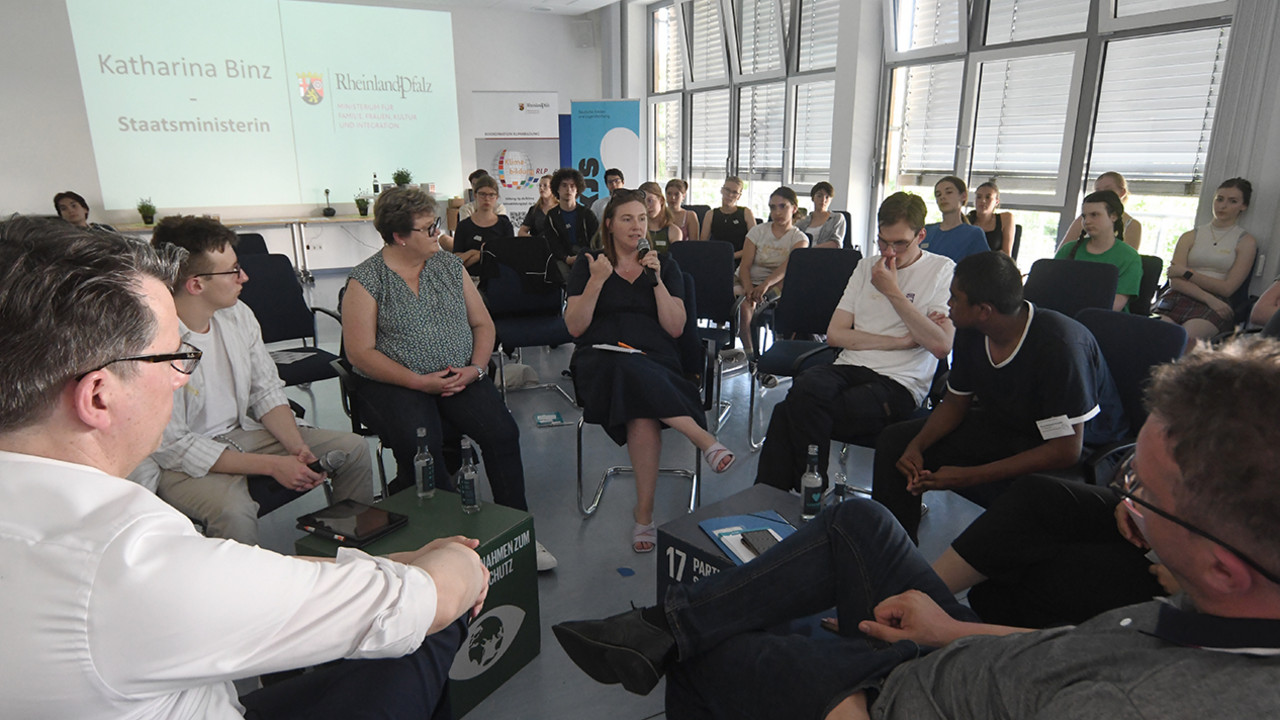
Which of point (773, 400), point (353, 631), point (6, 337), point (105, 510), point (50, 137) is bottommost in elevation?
point (773, 400)

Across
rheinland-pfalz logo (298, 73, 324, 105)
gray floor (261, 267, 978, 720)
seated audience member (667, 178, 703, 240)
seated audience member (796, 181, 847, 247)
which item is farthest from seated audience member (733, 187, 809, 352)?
rheinland-pfalz logo (298, 73, 324, 105)

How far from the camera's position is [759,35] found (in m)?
7.85

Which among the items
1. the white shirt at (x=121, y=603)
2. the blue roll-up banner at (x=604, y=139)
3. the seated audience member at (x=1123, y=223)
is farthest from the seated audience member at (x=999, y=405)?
the blue roll-up banner at (x=604, y=139)

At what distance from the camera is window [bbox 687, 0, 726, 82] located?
335 inches

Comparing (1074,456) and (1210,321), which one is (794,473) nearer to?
(1074,456)

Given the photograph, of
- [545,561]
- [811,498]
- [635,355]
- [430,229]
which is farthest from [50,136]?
[811,498]

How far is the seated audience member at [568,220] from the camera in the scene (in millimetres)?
5453

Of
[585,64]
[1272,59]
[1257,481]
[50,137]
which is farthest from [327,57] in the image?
[1257,481]

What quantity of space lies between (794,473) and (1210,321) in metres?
3.05

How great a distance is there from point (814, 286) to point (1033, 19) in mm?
3443

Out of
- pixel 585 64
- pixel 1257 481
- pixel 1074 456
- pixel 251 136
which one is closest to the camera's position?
pixel 1257 481

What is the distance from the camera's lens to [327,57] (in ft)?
27.3

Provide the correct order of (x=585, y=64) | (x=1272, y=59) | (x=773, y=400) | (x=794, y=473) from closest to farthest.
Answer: (x=794, y=473), (x=1272, y=59), (x=773, y=400), (x=585, y=64)

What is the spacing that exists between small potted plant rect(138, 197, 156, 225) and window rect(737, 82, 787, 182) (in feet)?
21.8
